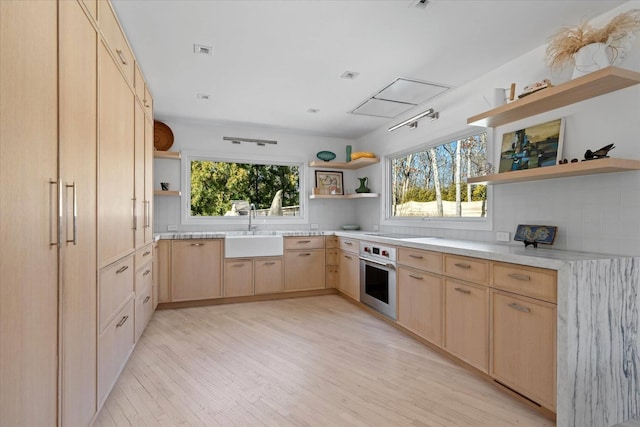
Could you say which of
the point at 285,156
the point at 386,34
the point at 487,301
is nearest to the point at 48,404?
the point at 487,301

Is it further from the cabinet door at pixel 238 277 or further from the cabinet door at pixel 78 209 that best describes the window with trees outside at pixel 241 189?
the cabinet door at pixel 78 209

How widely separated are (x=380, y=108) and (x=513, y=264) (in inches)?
90.6

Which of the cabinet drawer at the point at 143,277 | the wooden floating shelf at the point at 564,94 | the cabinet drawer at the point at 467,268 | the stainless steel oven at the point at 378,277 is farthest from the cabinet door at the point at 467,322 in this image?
the cabinet drawer at the point at 143,277

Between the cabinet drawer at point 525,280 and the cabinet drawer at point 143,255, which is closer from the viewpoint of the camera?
the cabinet drawer at point 525,280

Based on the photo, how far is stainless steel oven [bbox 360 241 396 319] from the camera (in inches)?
133

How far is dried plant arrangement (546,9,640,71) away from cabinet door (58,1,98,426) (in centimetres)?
271

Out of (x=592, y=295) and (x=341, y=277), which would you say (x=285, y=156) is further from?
(x=592, y=295)

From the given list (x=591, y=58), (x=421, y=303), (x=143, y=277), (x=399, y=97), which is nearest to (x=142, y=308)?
(x=143, y=277)

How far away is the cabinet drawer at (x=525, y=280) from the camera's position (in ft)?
6.04

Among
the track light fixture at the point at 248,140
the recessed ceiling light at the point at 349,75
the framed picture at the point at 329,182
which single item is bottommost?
the framed picture at the point at 329,182

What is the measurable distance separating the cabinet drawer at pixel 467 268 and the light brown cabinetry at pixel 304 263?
2.29m

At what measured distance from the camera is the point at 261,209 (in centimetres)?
512

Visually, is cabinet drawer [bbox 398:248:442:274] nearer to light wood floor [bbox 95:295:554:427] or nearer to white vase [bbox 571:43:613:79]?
light wood floor [bbox 95:295:554:427]

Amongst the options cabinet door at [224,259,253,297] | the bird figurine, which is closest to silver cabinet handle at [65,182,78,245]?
the bird figurine
